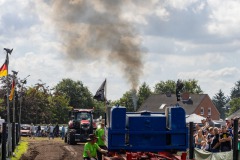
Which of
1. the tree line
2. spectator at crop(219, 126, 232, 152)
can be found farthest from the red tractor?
spectator at crop(219, 126, 232, 152)

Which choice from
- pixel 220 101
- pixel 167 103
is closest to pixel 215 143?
pixel 167 103

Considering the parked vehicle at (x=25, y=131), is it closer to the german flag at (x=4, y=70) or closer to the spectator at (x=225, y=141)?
the german flag at (x=4, y=70)

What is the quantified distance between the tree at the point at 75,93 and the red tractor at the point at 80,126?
10326 centimetres

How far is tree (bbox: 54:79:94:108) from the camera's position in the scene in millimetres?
147000

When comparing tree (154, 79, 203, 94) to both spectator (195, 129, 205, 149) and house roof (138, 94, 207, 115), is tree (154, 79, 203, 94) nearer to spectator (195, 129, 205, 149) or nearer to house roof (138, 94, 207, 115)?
house roof (138, 94, 207, 115)

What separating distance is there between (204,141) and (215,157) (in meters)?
4.59

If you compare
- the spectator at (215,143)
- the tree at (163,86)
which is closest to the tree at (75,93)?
the tree at (163,86)

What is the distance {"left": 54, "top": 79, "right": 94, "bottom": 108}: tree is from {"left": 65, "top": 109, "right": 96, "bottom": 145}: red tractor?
103m

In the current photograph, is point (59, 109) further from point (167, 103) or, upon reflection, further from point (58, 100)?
point (167, 103)

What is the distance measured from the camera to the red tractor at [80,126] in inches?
1609

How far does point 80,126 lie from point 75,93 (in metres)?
109

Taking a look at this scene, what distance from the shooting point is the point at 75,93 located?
150 metres

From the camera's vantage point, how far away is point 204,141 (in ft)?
70.6

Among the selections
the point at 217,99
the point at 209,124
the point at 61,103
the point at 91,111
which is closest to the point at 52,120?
the point at 61,103
